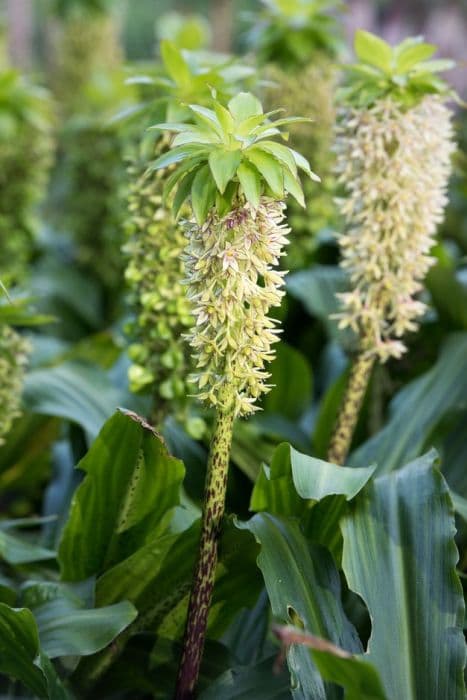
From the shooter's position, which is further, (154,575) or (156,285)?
(156,285)

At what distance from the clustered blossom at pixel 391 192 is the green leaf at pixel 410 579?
39 cm

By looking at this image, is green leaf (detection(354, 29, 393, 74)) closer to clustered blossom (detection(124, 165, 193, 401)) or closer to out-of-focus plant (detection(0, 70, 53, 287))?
clustered blossom (detection(124, 165, 193, 401))

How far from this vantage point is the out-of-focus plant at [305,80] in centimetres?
307

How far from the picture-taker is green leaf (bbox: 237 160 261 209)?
1330 mm

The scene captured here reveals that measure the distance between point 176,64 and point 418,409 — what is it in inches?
42.9

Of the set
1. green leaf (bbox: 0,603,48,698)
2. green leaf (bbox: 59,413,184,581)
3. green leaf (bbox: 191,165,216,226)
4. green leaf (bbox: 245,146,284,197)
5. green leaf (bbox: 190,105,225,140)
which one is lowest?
green leaf (bbox: 0,603,48,698)

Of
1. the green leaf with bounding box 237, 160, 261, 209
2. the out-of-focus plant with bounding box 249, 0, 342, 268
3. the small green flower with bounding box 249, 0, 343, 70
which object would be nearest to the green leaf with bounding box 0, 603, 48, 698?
the green leaf with bounding box 237, 160, 261, 209

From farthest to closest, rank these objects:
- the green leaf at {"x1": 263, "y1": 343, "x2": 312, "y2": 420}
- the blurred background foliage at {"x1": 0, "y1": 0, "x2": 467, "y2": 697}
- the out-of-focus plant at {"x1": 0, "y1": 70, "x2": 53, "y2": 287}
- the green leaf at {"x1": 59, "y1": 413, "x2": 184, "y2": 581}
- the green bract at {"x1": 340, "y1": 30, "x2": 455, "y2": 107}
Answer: the out-of-focus plant at {"x1": 0, "y1": 70, "x2": 53, "y2": 287}
the green leaf at {"x1": 263, "y1": 343, "x2": 312, "y2": 420}
the blurred background foliage at {"x1": 0, "y1": 0, "x2": 467, "y2": 697}
the green bract at {"x1": 340, "y1": 30, "x2": 455, "y2": 107}
the green leaf at {"x1": 59, "y1": 413, "x2": 184, "y2": 581}

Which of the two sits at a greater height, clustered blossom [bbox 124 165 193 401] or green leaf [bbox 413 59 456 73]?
green leaf [bbox 413 59 456 73]

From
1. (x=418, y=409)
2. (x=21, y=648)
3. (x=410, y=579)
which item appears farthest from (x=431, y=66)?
(x=21, y=648)

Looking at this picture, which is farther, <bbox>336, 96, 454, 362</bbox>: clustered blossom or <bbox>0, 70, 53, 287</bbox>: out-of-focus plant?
<bbox>0, 70, 53, 287</bbox>: out-of-focus plant

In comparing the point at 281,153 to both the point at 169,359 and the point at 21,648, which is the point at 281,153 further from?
the point at 21,648

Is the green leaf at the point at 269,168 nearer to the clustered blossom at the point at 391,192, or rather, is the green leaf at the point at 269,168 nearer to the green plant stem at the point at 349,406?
the clustered blossom at the point at 391,192

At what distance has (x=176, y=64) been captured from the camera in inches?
77.9
